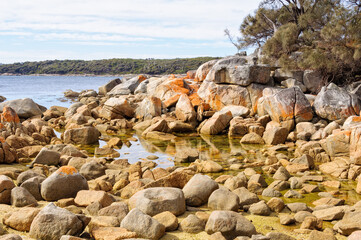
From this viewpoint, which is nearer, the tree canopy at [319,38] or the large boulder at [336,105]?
the large boulder at [336,105]

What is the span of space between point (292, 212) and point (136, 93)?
76.0 ft

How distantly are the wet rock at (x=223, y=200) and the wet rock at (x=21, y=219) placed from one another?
310cm

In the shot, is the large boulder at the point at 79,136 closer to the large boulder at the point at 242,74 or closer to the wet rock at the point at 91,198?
the wet rock at the point at 91,198

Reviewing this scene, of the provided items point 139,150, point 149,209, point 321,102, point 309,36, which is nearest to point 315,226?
point 149,209

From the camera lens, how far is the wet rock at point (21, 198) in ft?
21.2

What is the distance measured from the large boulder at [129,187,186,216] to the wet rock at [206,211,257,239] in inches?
33.5

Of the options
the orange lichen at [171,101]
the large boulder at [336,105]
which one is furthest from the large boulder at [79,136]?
the large boulder at [336,105]

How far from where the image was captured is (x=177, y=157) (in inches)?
460

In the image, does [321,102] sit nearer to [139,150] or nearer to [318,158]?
[318,158]

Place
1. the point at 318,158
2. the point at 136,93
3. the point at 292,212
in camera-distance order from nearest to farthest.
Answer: the point at 292,212, the point at 318,158, the point at 136,93

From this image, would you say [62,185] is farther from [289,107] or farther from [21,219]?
[289,107]

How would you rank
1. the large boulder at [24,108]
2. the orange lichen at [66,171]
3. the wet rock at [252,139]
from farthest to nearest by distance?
the large boulder at [24,108] → the wet rock at [252,139] → the orange lichen at [66,171]

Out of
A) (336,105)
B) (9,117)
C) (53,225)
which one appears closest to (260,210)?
(53,225)

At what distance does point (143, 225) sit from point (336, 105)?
44.3 feet
